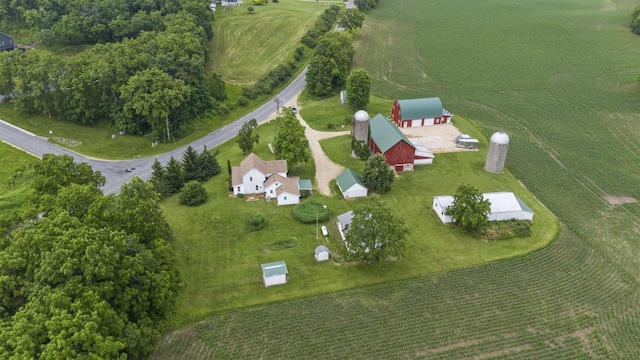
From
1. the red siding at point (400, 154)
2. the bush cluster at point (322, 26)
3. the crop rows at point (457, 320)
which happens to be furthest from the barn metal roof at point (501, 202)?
the bush cluster at point (322, 26)

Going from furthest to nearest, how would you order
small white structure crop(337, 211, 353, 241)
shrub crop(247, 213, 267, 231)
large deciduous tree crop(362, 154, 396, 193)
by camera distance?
large deciduous tree crop(362, 154, 396, 193) → shrub crop(247, 213, 267, 231) → small white structure crop(337, 211, 353, 241)

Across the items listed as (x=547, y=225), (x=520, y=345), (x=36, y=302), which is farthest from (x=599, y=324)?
(x=36, y=302)

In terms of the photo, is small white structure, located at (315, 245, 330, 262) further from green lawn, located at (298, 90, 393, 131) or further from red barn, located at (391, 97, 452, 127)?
red barn, located at (391, 97, 452, 127)

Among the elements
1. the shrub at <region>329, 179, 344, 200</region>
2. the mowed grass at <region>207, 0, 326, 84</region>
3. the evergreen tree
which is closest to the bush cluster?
the mowed grass at <region>207, 0, 326, 84</region>

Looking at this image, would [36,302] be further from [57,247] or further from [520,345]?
[520,345]

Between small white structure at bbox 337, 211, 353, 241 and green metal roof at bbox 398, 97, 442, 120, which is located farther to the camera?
green metal roof at bbox 398, 97, 442, 120
